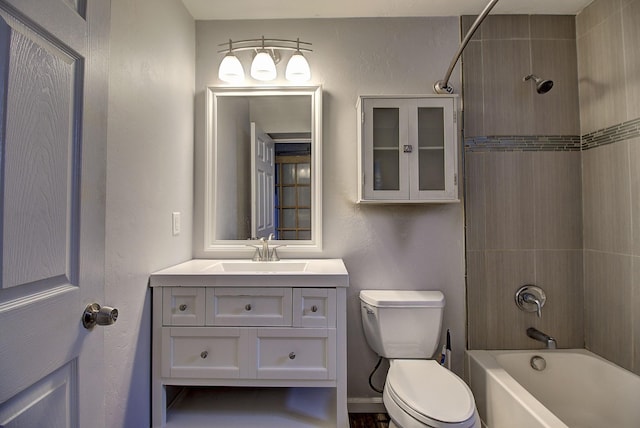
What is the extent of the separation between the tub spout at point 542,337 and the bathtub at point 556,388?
0.10 m

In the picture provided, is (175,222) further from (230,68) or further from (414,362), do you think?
(414,362)

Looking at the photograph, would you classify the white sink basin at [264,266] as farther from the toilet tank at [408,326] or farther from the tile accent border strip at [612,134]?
the tile accent border strip at [612,134]

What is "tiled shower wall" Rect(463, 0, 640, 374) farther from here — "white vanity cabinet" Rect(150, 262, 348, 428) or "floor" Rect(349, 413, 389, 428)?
"white vanity cabinet" Rect(150, 262, 348, 428)

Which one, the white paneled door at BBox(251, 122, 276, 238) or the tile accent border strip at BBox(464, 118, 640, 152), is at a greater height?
the tile accent border strip at BBox(464, 118, 640, 152)

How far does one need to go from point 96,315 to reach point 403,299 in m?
1.33

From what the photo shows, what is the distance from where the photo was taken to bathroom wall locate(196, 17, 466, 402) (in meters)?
1.84

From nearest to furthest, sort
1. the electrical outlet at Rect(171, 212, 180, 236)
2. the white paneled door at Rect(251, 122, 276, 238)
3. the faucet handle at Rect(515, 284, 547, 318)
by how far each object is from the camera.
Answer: the electrical outlet at Rect(171, 212, 180, 236)
the faucet handle at Rect(515, 284, 547, 318)
the white paneled door at Rect(251, 122, 276, 238)

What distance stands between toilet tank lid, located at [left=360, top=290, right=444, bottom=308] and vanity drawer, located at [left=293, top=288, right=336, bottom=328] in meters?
0.34

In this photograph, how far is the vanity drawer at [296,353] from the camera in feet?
4.51

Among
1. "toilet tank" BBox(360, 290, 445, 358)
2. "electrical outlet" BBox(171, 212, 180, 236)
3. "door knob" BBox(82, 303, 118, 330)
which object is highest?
"electrical outlet" BBox(171, 212, 180, 236)

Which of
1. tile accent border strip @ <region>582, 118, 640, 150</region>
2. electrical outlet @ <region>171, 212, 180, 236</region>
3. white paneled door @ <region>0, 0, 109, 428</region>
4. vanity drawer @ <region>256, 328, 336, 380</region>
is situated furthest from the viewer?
electrical outlet @ <region>171, 212, 180, 236</region>

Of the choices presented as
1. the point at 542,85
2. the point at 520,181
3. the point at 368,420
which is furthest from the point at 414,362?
the point at 542,85

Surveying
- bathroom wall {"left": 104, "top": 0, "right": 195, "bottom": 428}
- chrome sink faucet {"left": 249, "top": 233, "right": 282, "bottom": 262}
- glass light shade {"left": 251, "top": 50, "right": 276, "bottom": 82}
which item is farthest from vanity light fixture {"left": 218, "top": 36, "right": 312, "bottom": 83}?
chrome sink faucet {"left": 249, "top": 233, "right": 282, "bottom": 262}

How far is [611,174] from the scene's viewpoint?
1.62 metres
